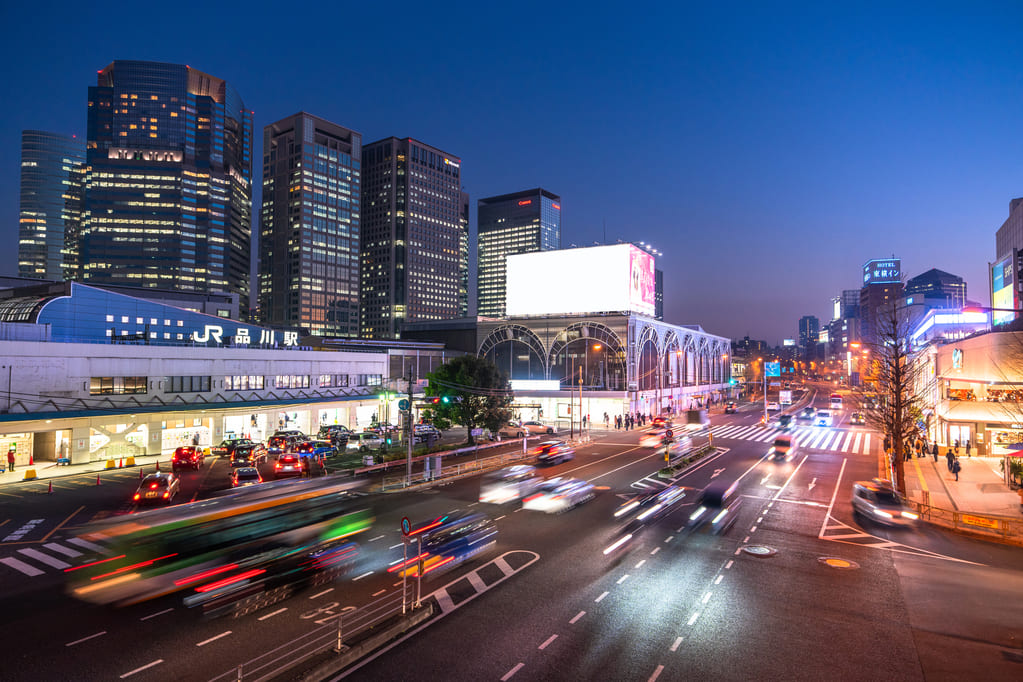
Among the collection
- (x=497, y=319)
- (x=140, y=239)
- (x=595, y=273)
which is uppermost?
(x=140, y=239)

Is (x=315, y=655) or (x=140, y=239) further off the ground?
Answer: (x=140, y=239)

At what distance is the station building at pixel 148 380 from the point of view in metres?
39.2

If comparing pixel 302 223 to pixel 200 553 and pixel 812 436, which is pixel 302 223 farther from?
pixel 200 553

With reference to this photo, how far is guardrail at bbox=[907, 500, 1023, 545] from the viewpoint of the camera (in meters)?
22.7

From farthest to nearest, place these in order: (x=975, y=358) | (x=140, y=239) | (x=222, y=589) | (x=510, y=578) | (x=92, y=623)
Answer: (x=140, y=239) < (x=975, y=358) < (x=510, y=578) < (x=222, y=589) < (x=92, y=623)

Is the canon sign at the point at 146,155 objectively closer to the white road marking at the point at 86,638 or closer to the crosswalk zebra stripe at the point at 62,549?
the crosswalk zebra stripe at the point at 62,549

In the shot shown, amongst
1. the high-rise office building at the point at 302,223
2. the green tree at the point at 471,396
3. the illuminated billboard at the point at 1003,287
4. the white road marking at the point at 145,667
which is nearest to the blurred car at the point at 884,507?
the white road marking at the point at 145,667

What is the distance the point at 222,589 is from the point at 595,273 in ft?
246

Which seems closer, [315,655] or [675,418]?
[315,655]

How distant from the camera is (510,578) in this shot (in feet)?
58.1

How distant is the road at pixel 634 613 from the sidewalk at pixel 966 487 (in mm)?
6654

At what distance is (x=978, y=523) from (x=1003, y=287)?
94.1 m

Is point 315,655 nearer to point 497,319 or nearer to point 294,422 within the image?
point 294,422

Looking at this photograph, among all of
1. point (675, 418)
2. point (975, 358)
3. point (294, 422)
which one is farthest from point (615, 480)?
point (675, 418)
